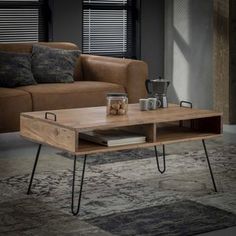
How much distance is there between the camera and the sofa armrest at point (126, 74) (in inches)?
229

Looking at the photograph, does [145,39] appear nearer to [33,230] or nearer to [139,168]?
[139,168]

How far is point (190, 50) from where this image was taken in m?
7.15

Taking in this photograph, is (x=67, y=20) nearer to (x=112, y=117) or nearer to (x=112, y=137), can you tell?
(x=112, y=117)

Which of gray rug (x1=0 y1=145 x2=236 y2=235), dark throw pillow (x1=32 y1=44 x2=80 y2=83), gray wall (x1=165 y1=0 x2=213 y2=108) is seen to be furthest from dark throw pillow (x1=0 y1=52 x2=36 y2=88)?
gray wall (x1=165 y1=0 x2=213 y2=108)

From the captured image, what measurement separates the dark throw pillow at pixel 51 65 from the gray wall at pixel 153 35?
64.7 inches

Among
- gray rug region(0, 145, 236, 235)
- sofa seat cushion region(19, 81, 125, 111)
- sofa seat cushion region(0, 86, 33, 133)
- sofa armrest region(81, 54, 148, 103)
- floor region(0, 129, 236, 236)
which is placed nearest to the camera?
gray rug region(0, 145, 236, 235)

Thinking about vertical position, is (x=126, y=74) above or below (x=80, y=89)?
above

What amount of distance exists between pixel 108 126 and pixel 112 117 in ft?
0.82

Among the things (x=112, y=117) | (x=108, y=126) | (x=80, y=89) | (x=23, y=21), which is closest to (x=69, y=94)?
(x=80, y=89)

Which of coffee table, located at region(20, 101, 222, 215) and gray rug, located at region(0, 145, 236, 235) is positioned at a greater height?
coffee table, located at region(20, 101, 222, 215)

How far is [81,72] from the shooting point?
247 inches

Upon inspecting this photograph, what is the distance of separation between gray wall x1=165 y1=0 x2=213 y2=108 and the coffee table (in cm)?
265

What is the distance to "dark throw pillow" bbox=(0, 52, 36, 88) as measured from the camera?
5609mm

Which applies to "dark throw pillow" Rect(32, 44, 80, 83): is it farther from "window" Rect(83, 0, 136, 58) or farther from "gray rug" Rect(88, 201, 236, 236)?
"gray rug" Rect(88, 201, 236, 236)
